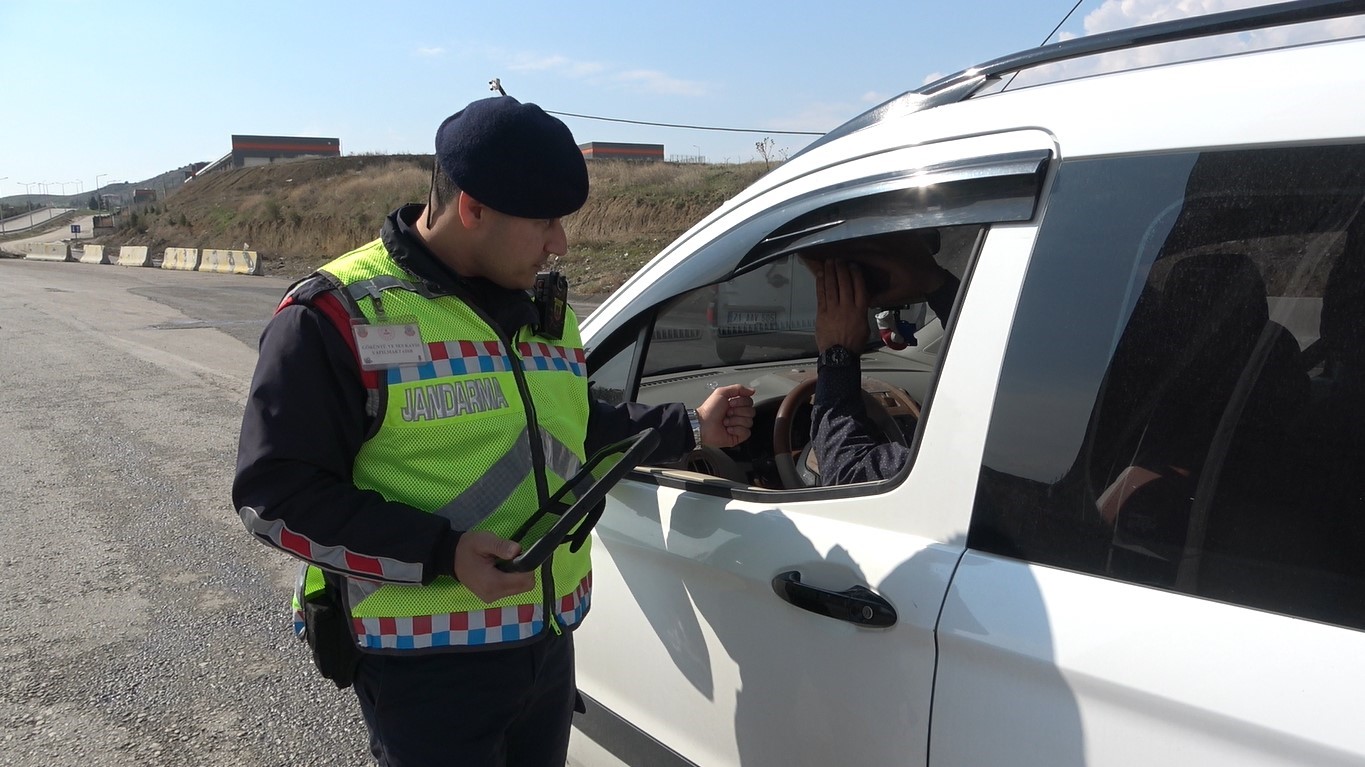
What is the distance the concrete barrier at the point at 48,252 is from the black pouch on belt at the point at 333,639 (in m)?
38.1

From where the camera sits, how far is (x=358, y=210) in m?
43.1

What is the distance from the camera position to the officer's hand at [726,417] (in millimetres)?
2107

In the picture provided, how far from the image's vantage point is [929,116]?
1639 mm

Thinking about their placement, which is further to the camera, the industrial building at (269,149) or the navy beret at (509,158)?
the industrial building at (269,149)

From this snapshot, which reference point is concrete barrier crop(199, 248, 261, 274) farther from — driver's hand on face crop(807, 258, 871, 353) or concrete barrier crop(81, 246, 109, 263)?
driver's hand on face crop(807, 258, 871, 353)

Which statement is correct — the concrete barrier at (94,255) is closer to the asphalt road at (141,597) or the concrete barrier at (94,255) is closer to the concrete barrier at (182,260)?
the concrete barrier at (182,260)

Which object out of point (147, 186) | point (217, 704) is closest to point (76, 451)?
point (217, 704)

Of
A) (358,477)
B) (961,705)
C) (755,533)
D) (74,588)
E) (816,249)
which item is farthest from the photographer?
(74,588)

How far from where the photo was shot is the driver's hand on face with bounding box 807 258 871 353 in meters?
1.95

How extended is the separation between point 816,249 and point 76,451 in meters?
6.63

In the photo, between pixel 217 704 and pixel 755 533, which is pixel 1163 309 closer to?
pixel 755 533

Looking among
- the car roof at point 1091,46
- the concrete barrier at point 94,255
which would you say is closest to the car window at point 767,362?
the car roof at point 1091,46

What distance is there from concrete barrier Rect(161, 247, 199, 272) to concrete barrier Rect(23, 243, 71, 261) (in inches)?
257

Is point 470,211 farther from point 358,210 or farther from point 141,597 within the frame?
point 358,210
